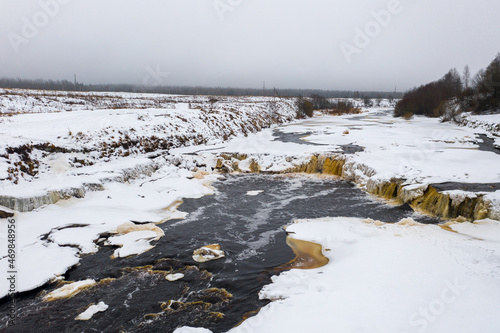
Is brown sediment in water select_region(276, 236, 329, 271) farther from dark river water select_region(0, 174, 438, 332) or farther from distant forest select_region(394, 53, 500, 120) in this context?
distant forest select_region(394, 53, 500, 120)

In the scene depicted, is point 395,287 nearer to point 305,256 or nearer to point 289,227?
point 305,256

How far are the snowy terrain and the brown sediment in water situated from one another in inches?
10.4

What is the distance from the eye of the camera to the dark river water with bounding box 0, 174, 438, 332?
6145 mm

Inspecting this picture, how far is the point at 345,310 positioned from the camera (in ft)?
19.5

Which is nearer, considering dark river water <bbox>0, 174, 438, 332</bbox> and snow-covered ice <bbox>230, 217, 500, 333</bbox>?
snow-covered ice <bbox>230, 217, 500, 333</bbox>

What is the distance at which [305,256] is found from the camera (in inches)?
341

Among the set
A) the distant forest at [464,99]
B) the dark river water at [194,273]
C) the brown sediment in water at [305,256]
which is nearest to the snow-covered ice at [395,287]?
the brown sediment in water at [305,256]

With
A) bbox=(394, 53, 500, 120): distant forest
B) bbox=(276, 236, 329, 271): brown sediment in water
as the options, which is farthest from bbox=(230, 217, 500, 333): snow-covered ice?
bbox=(394, 53, 500, 120): distant forest

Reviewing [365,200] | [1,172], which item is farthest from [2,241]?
[365,200]

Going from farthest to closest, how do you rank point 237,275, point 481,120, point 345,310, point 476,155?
1. point 481,120
2. point 476,155
3. point 237,275
4. point 345,310

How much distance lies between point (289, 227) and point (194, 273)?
13.6 ft

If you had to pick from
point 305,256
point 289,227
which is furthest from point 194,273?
point 289,227

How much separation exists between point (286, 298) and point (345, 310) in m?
1.28

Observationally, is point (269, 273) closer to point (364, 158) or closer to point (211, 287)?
point (211, 287)
